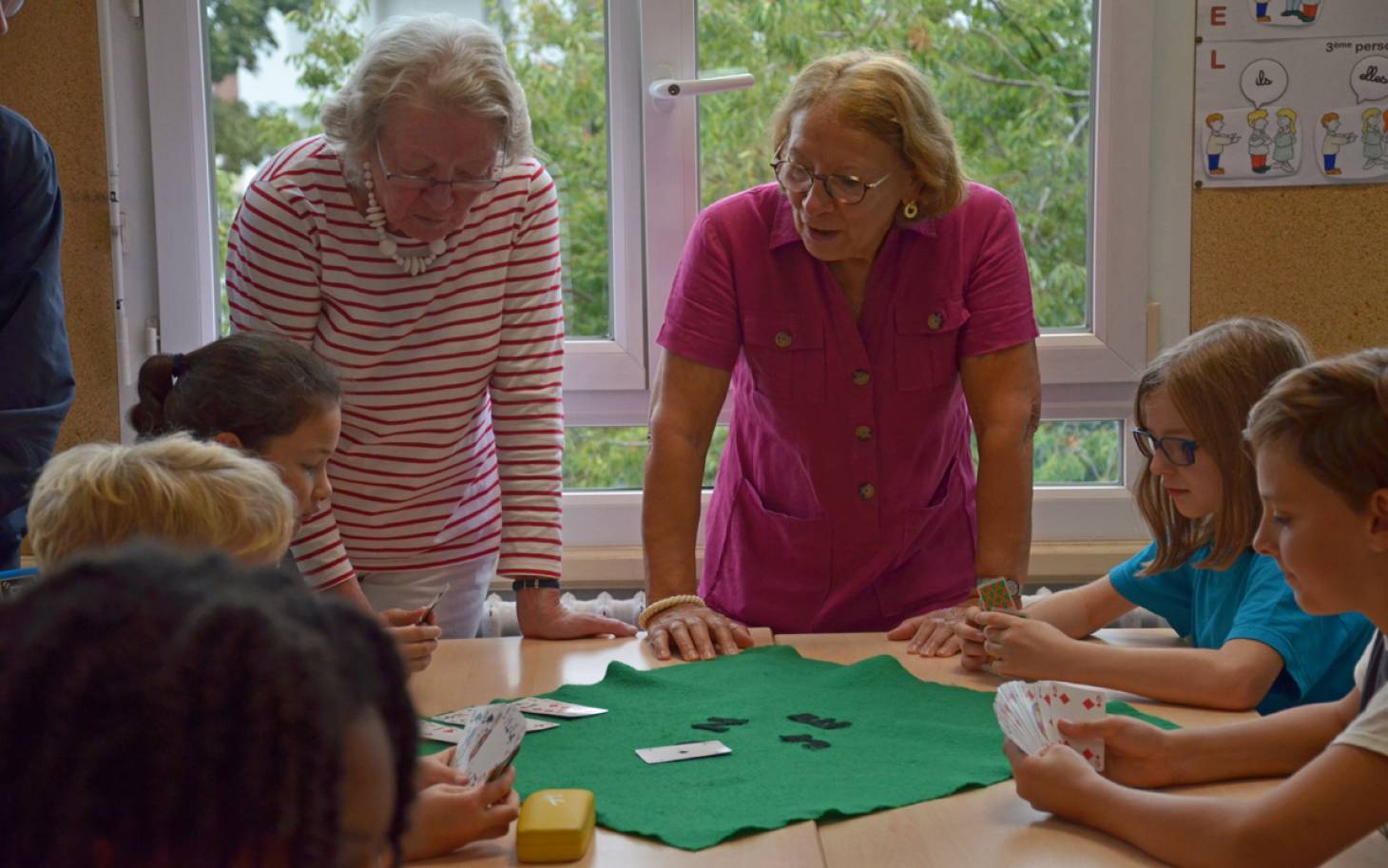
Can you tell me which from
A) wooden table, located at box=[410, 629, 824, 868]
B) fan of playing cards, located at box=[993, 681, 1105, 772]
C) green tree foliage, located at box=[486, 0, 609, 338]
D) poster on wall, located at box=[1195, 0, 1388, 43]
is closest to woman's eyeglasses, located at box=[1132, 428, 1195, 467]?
fan of playing cards, located at box=[993, 681, 1105, 772]

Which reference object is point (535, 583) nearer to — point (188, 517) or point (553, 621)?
point (553, 621)

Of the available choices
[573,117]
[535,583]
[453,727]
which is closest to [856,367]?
[535,583]

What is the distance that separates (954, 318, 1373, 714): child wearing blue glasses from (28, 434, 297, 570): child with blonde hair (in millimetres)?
1101

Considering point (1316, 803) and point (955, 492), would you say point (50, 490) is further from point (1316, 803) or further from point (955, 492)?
point (955, 492)

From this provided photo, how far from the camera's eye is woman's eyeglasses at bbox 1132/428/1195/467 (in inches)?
83.4

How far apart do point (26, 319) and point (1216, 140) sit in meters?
2.61

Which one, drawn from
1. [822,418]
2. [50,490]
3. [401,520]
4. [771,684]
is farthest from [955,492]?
[50,490]

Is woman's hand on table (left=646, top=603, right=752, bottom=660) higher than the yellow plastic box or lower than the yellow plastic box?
lower

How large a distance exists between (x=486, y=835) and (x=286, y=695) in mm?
927

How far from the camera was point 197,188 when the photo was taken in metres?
3.37

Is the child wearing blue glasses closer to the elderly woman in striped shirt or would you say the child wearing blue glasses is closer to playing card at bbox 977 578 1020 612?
playing card at bbox 977 578 1020 612

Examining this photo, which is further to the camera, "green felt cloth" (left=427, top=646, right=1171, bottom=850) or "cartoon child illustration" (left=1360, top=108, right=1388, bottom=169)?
"cartoon child illustration" (left=1360, top=108, right=1388, bottom=169)

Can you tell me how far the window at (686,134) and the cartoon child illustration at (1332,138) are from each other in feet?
1.06

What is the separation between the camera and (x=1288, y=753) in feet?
5.51
